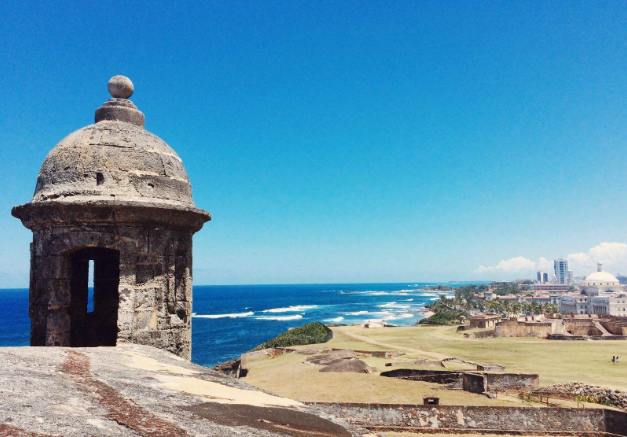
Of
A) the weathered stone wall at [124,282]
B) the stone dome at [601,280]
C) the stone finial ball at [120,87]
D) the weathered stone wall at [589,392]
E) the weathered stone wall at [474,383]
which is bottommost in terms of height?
the weathered stone wall at [589,392]

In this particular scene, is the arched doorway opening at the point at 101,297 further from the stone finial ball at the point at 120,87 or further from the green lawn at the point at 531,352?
the green lawn at the point at 531,352

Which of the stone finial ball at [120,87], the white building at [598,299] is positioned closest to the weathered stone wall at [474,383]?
the stone finial ball at [120,87]

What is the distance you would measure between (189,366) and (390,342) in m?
36.6

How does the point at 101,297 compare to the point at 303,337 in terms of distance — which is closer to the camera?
the point at 101,297

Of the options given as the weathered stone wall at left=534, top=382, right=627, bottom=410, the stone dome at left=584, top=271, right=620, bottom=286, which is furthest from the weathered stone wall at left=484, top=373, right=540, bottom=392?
the stone dome at left=584, top=271, right=620, bottom=286

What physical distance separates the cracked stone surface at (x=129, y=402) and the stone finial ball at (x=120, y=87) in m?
3.51

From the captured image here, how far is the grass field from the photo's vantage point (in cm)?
1777

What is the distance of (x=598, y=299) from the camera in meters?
77.9

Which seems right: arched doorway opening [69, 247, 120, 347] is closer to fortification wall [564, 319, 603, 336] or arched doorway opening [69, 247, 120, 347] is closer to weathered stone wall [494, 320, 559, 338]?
weathered stone wall [494, 320, 559, 338]

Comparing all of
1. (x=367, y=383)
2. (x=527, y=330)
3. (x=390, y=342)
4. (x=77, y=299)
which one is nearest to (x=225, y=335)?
(x=390, y=342)

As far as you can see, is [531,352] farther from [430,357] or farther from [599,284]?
[599,284]

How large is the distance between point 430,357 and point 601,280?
302 feet

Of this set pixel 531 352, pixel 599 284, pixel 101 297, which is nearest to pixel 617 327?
pixel 531 352

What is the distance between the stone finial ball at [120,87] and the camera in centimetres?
648
